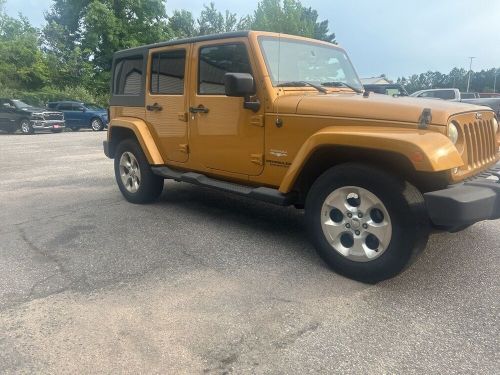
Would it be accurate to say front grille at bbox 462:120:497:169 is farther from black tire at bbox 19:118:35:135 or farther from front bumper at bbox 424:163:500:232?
black tire at bbox 19:118:35:135

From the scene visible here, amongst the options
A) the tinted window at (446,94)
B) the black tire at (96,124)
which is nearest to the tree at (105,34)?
the black tire at (96,124)

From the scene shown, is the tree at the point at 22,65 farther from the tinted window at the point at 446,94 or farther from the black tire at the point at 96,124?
the tinted window at the point at 446,94

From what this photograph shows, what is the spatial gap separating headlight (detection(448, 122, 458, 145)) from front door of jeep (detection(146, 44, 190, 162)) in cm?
283

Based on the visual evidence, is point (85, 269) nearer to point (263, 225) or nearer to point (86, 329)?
point (86, 329)

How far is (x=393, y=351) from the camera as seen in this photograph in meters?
2.44

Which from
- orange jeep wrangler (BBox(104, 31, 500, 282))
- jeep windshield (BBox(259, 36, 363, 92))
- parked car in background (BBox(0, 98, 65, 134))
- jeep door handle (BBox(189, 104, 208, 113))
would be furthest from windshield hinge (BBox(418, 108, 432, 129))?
parked car in background (BBox(0, 98, 65, 134))

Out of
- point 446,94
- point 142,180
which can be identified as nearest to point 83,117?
point 446,94

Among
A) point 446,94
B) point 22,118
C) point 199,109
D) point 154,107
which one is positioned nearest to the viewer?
point 199,109

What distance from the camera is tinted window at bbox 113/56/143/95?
221 inches

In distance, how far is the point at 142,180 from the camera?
18.4 ft

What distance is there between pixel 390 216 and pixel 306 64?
2026mm

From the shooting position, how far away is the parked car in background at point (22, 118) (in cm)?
1991

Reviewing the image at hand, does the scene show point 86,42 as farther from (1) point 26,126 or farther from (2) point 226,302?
(2) point 226,302

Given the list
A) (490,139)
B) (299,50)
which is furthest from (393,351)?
(299,50)
